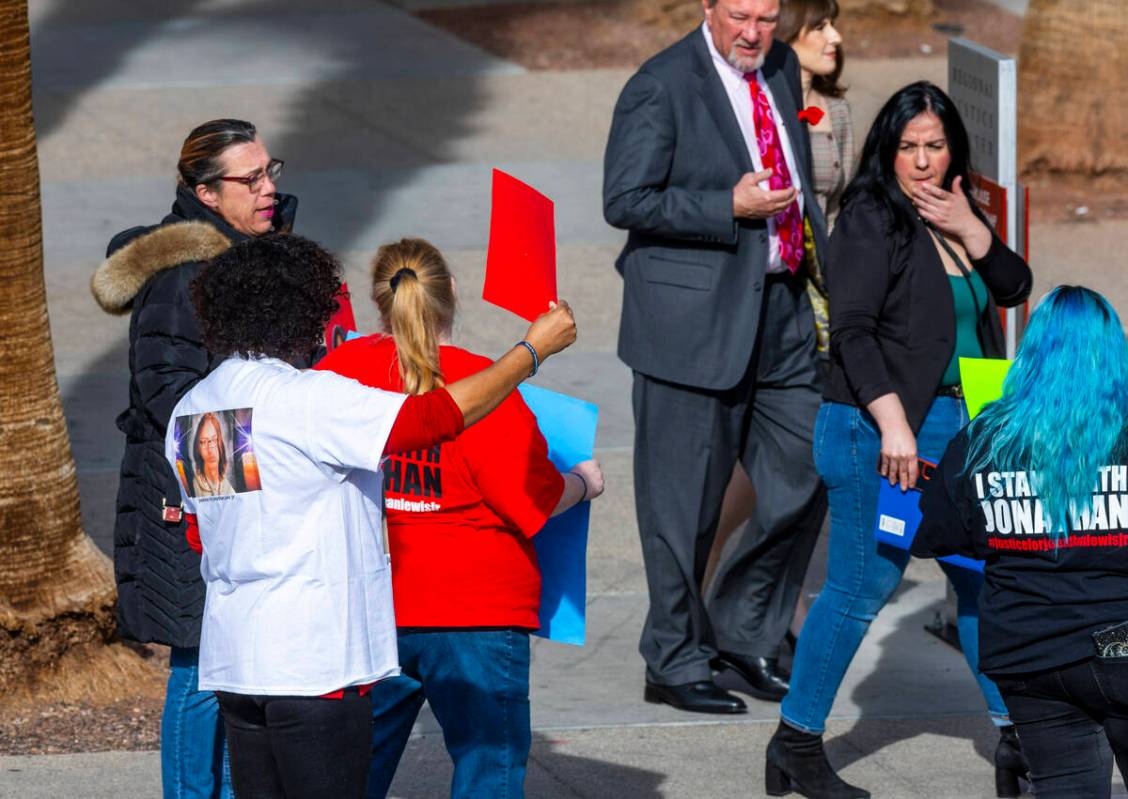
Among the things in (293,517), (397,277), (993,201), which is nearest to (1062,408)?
(397,277)

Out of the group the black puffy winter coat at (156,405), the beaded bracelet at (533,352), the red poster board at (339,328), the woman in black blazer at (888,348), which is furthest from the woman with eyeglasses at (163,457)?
the woman in black blazer at (888,348)

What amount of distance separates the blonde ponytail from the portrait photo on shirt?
475 mm

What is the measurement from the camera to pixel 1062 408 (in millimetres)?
3764

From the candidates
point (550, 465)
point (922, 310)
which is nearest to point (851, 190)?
point (922, 310)

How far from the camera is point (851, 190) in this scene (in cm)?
509

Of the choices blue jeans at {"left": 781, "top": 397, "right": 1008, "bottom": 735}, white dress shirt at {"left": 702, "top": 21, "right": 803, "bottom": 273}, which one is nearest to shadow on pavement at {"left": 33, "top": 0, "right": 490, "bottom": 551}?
white dress shirt at {"left": 702, "top": 21, "right": 803, "bottom": 273}

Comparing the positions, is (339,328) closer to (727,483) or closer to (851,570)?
(851,570)

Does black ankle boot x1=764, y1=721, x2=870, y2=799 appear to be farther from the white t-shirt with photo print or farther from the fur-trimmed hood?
the fur-trimmed hood

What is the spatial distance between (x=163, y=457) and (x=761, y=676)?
91.7 inches

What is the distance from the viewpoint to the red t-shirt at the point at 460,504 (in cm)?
395

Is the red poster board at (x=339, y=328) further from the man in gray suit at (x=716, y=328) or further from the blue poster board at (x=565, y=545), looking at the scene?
the man in gray suit at (x=716, y=328)

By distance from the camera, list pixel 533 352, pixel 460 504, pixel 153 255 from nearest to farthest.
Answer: pixel 533 352 → pixel 460 504 → pixel 153 255

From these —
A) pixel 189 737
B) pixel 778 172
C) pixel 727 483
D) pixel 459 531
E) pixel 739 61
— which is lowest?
pixel 189 737

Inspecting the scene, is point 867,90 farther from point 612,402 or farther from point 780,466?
point 780,466
